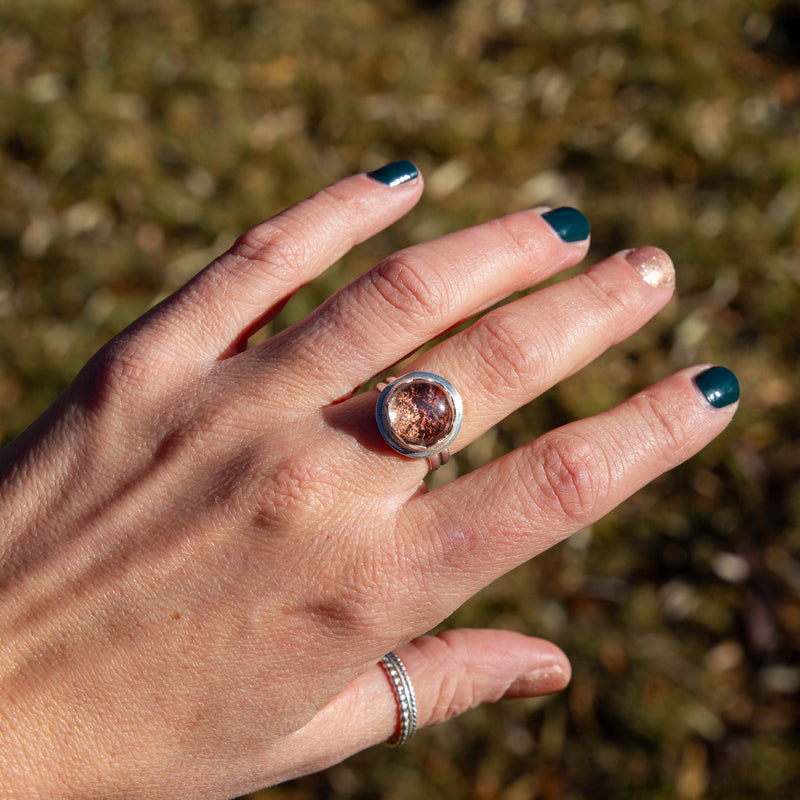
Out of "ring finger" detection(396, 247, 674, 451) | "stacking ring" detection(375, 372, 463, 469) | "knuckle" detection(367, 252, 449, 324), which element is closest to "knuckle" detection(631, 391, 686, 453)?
"ring finger" detection(396, 247, 674, 451)

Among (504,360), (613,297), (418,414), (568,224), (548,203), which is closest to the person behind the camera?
(418,414)

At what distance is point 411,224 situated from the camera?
4.01 meters

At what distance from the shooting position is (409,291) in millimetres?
2154

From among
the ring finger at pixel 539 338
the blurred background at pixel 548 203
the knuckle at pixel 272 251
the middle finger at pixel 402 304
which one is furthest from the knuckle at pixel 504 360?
the blurred background at pixel 548 203

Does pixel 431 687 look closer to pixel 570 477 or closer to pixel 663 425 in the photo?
pixel 570 477

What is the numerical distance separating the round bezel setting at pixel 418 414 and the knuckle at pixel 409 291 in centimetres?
24

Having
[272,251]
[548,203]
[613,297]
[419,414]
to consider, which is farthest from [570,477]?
[548,203]

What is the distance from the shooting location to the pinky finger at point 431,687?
2152 mm

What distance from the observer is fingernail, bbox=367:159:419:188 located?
2.48 meters

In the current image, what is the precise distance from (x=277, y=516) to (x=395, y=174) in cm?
123

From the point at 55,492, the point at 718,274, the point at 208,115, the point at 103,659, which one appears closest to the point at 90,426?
the point at 55,492

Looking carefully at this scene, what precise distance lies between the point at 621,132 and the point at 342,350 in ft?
9.52

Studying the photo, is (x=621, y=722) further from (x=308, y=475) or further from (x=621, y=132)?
(x=621, y=132)

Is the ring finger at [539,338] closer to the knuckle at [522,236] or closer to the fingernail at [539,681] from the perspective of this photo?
the knuckle at [522,236]
